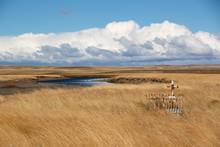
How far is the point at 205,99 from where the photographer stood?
62.3 ft

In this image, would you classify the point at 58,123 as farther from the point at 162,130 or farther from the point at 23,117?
the point at 162,130

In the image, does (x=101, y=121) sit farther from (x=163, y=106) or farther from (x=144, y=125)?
(x=163, y=106)

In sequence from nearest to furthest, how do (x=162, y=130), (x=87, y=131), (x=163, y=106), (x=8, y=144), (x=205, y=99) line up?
(x=8, y=144), (x=87, y=131), (x=162, y=130), (x=163, y=106), (x=205, y=99)

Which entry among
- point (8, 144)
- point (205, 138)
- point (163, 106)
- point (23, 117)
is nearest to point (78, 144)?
point (8, 144)

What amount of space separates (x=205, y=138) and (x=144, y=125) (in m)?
1.42

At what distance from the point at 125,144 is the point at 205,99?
12.9 m

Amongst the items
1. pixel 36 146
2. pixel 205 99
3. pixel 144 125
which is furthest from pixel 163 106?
pixel 36 146

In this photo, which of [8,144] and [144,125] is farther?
[144,125]

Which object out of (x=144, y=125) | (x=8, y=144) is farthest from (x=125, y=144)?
(x=8, y=144)

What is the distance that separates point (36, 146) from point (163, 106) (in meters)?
9.27

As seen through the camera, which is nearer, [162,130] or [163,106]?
[162,130]

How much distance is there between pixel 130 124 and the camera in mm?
8195

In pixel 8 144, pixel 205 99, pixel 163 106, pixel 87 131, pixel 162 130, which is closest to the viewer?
pixel 8 144

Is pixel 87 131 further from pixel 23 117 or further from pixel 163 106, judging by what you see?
pixel 163 106
